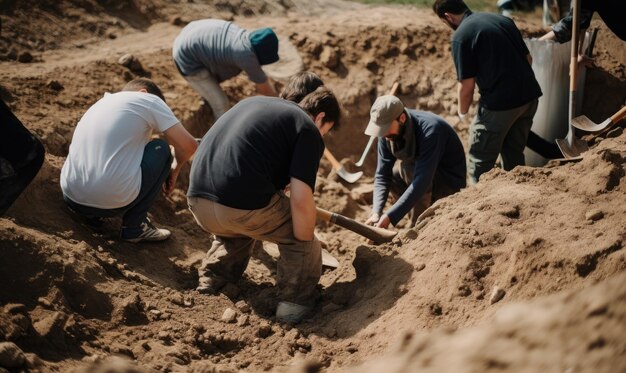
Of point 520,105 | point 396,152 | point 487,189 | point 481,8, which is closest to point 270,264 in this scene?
point 396,152

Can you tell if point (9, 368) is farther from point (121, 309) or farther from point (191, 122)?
point (191, 122)

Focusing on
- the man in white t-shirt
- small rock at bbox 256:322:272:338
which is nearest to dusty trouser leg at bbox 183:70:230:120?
the man in white t-shirt

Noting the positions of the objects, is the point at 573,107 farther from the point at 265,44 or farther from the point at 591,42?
the point at 265,44

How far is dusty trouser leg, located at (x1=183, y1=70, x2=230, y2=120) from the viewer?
20.9 ft

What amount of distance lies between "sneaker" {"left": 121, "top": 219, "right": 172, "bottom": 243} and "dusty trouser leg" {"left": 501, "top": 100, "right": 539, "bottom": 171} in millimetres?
2954

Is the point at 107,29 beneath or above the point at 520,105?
beneath

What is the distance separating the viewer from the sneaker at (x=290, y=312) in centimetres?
417

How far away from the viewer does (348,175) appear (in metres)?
6.80

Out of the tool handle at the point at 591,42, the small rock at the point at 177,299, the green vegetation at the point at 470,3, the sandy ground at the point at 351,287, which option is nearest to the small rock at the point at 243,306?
the sandy ground at the point at 351,287

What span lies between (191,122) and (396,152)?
2.19 m

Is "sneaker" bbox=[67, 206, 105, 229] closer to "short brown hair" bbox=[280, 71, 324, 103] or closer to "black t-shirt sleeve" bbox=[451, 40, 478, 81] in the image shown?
"short brown hair" bbox=[280, 71, 324, 103]

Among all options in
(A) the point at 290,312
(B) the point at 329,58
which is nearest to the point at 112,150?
(A) the point at 290,312

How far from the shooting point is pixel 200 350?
3.87 m

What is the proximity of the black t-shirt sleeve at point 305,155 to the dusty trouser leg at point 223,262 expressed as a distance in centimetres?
80
